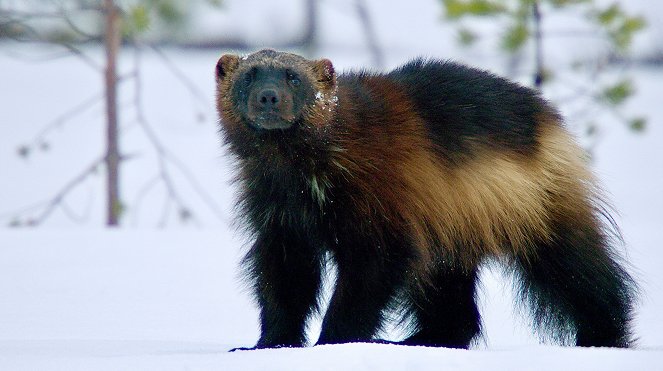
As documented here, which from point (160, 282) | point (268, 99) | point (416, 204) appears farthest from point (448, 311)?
point (160, 282)

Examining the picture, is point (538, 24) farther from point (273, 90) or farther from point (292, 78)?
point (273, 90)

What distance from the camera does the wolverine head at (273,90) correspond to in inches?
143

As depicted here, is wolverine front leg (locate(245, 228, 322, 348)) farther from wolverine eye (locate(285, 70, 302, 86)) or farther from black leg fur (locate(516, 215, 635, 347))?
black leg fur (locate(516, 215, 635, 347))

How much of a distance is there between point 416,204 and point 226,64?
890 mm

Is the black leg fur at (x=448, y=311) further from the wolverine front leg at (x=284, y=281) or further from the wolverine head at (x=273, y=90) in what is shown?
the wolverine head at (x=273, y=90)

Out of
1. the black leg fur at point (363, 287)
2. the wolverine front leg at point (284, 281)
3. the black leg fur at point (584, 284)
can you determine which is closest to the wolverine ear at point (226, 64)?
the wolverine front leg at point (284, 281)

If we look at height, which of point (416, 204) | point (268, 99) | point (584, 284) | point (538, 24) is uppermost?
point (538, 24)

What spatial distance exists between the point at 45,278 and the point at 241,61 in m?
1.78

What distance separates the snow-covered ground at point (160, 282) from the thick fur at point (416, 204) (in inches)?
7.9

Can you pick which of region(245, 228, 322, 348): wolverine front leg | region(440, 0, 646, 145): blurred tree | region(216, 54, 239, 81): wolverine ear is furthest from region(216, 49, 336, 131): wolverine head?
region(440, 0, 646, 145): blurred tree

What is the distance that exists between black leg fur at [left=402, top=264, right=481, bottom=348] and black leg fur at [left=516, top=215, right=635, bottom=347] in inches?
12.6

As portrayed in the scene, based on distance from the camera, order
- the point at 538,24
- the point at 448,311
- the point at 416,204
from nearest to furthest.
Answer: the point at 416,204 < the point at 448,311 < the point at 538,24

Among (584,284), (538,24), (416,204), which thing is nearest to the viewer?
(416,204)

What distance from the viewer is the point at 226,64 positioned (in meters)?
3.92
